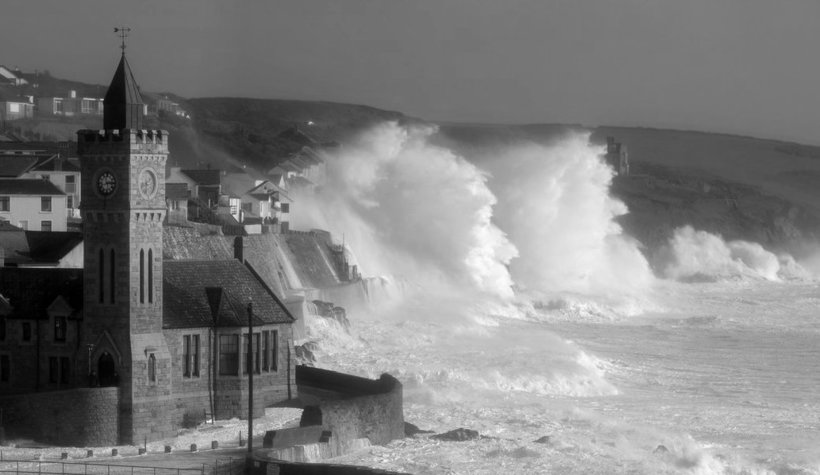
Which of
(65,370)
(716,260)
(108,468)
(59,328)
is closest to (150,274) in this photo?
(59,328)

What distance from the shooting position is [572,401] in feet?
149

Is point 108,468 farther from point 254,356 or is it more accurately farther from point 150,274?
point 254,356

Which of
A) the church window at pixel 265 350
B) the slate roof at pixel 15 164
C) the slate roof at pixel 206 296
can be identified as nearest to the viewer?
the slate roof at pixel 206 296

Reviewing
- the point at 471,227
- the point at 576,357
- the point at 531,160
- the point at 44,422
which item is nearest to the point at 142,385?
the point at 44,422

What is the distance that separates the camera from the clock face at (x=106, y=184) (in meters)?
34.3

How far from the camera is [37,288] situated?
3625cm

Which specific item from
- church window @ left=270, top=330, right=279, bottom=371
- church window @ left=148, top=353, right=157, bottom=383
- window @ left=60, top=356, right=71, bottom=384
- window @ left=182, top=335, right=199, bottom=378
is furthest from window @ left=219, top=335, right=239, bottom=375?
window @ left=60, top=356, right=71, bottom=384

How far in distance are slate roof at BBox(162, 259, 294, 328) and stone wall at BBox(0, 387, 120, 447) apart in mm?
2227

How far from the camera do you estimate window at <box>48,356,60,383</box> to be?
35469 mm

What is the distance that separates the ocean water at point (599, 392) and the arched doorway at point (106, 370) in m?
4.56

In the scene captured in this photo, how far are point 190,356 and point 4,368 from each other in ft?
12.1

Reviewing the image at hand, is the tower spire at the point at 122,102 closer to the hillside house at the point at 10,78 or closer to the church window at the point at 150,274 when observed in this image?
the church window at the point at 150,274

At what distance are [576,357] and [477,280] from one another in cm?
3559

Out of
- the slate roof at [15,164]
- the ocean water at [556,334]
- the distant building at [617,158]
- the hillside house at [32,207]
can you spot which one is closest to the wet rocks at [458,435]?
the ocean water at [556,334]
